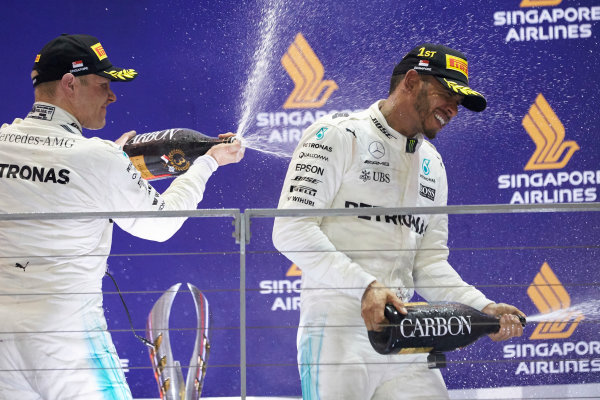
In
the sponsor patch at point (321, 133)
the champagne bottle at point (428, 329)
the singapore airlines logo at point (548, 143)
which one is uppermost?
the singapore airlines logo at point (548, 143)

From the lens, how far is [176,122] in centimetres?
421

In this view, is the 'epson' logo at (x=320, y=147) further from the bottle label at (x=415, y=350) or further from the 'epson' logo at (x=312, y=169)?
the bottle label at (x=415, y=350)

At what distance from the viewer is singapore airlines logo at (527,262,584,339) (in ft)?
13.8

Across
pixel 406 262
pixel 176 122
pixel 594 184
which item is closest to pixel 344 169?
pixel 406 262

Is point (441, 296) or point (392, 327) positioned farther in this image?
point (441, 296)

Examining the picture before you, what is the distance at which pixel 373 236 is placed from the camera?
8.01 ft

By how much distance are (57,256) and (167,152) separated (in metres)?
1.22

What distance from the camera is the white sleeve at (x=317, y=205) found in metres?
2.29

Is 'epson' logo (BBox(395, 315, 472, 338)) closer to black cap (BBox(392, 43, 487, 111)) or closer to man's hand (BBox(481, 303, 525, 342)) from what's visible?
man's hand (BBox(481, 303, 525, 342))

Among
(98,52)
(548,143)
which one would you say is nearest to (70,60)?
(98,52)

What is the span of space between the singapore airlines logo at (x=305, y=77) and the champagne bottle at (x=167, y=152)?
2.84ft

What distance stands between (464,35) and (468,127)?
18.2 inches

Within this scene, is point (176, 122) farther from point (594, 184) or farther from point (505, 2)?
point (594, 184)

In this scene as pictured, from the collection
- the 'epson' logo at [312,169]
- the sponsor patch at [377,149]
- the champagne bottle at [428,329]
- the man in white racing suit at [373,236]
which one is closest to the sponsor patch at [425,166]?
the man in white racing suit at [373,236]
